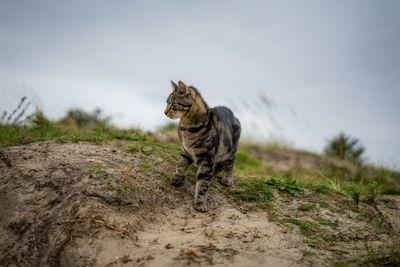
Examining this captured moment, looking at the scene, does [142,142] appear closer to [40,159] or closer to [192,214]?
[40,159]

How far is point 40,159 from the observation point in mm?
4508

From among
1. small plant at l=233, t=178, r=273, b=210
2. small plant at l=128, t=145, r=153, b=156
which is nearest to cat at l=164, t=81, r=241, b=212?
small plant at l=233, t=178, r=273, b=210

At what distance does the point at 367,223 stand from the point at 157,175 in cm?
257

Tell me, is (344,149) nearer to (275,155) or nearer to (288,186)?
(275,155)

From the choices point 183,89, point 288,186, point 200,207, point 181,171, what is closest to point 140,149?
point 181,171

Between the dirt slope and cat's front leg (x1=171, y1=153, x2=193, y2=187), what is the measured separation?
0.31ft

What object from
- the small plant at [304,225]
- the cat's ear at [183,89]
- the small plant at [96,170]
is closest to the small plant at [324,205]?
the small plant at [304,225]

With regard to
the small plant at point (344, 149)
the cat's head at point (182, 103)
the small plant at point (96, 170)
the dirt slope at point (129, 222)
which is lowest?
the dirt slope at point (129, 222)

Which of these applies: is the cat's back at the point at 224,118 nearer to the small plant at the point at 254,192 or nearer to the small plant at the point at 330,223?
the small plant at the point at 254,192

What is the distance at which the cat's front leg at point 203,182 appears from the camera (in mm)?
4121

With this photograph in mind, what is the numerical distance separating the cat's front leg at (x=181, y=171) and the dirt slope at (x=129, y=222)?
96 mm

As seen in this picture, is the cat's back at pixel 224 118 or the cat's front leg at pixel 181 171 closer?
the cat's front leg at pixel 181 171

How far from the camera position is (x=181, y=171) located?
14.6ft

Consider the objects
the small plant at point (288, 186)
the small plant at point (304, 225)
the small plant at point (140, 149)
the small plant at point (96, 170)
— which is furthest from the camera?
the small plant at point (140, 149)
